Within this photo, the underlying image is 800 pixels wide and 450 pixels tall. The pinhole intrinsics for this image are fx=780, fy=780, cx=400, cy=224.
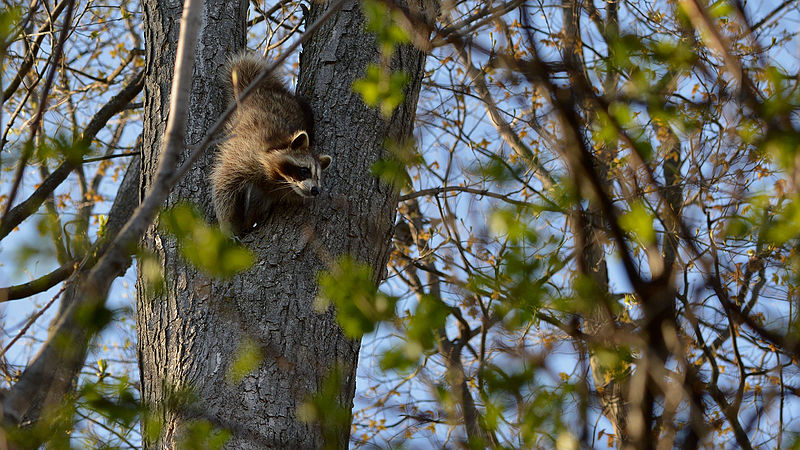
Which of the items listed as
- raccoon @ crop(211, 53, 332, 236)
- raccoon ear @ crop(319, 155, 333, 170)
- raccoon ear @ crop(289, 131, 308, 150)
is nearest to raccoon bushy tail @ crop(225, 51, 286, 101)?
raccoon @ crop(211, 53, 332, 236)

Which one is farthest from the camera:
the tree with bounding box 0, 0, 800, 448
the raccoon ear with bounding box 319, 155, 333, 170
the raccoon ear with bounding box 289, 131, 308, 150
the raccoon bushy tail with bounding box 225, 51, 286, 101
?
the raccoon ear with bounding box 289, 131, 308, 150

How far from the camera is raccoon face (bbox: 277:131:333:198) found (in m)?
3.82

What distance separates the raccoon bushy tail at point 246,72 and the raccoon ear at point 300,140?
0.37m

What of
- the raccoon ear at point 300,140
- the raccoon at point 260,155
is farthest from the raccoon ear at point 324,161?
the raccoon ear at point 300,140

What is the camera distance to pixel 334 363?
10.6 ft

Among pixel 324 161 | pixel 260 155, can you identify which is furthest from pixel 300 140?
pixel 324 161

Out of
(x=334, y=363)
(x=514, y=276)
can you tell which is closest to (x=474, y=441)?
(x=514, y=276)

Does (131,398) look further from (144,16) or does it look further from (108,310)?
(144,16)

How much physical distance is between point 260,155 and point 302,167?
0.82 metres

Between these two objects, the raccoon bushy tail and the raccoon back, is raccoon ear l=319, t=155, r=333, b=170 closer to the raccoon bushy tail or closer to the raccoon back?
the raccoon bushy tail

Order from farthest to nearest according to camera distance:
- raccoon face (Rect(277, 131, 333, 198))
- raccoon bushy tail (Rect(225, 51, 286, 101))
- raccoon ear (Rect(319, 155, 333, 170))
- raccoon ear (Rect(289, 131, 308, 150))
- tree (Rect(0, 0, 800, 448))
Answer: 1. raccoon ear (Rect(289, 131, 308, 150))
2. raccoon bushy tail (Rect(225, 51, 286, 101))
3. raccoon face (Rect(277, 131, 333, 198))
4. raccoon ear (Rect(319, 155, 333, 170))
5. tree (Rect(0, 0, 800, 448))

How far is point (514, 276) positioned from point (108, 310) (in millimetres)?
1063

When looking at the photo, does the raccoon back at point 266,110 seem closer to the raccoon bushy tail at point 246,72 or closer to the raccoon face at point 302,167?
the raccoon bushy tail at point 246,72

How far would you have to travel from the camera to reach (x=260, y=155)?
197 inches
